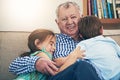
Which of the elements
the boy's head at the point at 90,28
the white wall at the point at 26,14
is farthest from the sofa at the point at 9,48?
the boy's head at the point at 90,28

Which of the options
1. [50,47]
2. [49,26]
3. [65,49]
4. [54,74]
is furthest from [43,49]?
[49,26]

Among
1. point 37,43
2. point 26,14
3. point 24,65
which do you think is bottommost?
point 24,65

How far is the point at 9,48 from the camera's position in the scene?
2021 millimetres


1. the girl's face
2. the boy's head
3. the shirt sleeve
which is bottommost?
the shirt sleeve

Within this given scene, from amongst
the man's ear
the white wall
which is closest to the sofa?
the white wall

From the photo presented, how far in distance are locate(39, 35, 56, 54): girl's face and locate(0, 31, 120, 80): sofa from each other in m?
0.36

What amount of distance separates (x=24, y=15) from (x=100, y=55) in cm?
112

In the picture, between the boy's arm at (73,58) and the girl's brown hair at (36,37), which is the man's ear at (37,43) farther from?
the boy's arm at (73,58)

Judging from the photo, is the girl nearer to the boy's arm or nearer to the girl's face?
the girl's face

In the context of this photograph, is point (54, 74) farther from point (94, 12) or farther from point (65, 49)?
point (94, 12)

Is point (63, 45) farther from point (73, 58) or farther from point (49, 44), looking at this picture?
point (73, 58)

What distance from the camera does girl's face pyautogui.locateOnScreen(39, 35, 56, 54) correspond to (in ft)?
5.57

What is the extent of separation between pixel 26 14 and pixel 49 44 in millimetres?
761

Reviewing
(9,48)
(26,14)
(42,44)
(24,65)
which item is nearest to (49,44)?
(42,44)
